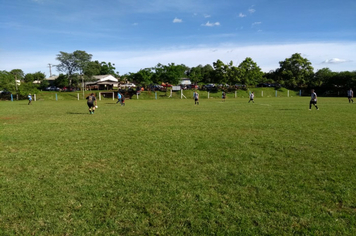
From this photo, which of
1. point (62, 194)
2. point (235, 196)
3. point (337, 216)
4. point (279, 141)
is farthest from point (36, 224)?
point (279, 141)

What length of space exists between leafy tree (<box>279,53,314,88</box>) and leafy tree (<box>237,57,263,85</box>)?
23.2 feet

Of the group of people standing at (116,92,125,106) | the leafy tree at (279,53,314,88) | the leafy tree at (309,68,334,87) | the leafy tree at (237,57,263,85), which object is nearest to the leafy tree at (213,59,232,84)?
the leafy tree at (237,57,263,85)

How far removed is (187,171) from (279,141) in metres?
A: 4.78

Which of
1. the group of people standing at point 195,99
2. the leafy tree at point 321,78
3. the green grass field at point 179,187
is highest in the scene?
the leafy tree at point 321,78

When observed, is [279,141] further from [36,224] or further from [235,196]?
[36,224]

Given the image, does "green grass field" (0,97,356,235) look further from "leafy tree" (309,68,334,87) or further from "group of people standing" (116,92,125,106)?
"leafy tree" (309,68,334,87)

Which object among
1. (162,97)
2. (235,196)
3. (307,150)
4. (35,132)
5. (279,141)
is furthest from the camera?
(162,97)

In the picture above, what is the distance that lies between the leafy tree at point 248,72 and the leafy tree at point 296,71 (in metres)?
7.06

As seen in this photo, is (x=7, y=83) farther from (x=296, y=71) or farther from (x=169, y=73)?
(x=296, y=71)

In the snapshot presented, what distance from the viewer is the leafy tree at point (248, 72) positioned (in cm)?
5897

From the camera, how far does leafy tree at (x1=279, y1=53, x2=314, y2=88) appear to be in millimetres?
61312

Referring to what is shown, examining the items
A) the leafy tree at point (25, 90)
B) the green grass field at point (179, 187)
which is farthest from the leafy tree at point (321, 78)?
the leafy tree at point (25, 90)

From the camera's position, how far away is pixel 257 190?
508 cm

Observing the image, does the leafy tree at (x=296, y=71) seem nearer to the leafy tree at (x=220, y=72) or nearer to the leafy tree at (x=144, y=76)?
the leafy tree at (x=220, y=72)
